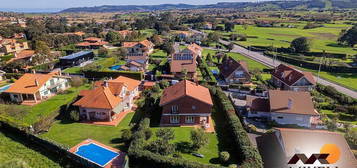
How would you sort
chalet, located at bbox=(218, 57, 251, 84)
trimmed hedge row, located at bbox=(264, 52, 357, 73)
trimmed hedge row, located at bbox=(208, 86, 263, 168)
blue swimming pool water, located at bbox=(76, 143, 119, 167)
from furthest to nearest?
trimmed hedge row, located at bbox=(264, 52, 357, 73) < chalet, located at bbox=(218, 57, 251, 84) < blue swimming pool water, located at bbox=(76, 143, 119, 167) < trimmed hedge row, located at bbox=(208, 86, 263, 168)

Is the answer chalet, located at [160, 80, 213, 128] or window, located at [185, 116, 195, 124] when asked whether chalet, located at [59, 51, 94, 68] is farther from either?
window, located at [185, 116, 195, 124]

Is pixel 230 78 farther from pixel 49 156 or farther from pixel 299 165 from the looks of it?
pixel 49 156

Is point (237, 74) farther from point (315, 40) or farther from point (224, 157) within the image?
point (315, 40)

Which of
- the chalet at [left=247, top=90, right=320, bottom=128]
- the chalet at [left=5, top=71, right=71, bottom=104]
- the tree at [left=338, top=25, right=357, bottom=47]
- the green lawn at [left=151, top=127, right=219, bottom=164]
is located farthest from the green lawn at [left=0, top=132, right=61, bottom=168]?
the tree at [left=338, top=25, right=357, bottom=47]

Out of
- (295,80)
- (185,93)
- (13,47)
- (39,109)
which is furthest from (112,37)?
(295,80)

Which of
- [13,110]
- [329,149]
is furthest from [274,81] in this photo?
[13,110]
